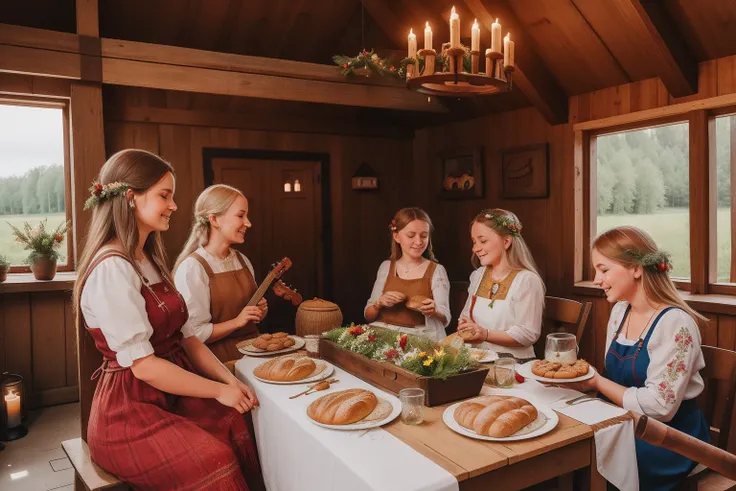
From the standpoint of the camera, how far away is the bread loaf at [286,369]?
6.61 feet

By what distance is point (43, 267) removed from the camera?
13.2ft

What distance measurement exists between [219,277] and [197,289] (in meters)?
0.17

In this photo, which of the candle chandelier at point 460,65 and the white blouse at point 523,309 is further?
the white blouse at point 523,309

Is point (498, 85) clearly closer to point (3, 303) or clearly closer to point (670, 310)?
point (670, 310)

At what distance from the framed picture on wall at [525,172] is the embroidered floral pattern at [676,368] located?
103 inches

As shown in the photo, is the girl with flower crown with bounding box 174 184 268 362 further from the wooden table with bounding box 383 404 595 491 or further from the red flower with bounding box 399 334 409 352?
the wooden table with bounding box 383 404 595 491

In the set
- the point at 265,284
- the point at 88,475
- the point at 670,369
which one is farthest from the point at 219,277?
the point at 670,369

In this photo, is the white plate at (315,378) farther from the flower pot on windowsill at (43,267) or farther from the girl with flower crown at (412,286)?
the flower pot on windowsill at (43,267)

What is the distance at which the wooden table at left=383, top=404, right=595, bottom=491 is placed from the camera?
134cm

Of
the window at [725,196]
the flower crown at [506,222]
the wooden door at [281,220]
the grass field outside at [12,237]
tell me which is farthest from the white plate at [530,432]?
the grass field outside at [12,237]

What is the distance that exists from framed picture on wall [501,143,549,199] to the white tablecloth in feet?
9.50

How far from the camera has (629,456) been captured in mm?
1587

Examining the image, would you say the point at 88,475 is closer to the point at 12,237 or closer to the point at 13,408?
the point at 13,408

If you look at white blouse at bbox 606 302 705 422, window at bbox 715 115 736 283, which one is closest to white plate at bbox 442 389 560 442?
white blouse at bbox 606 302 705 422
